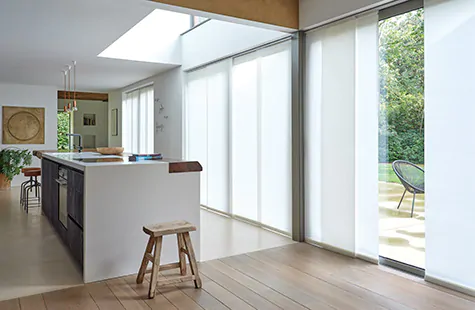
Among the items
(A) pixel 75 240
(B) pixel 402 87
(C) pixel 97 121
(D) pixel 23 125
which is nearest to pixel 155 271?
(A) pixel 75 240

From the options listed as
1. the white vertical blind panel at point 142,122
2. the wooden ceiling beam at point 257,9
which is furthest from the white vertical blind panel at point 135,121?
the wooden ceiling beam at point 257,9

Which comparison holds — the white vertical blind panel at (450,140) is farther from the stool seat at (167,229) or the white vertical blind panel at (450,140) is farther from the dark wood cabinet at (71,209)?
the dark wood cabinet at (71,209)

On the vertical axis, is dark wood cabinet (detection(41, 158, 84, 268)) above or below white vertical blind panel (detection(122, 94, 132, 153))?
below

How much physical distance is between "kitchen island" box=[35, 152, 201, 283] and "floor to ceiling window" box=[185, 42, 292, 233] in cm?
147

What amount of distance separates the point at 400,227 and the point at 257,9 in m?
2.44

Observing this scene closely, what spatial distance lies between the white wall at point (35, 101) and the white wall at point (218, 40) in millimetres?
4460

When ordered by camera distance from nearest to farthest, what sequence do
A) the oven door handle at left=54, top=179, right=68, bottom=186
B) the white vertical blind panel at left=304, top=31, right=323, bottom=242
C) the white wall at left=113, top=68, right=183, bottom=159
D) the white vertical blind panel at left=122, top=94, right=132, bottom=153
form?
the oven door handle at left=54, top=179, right=68, bottom=186 → the white vertical blind panel at left=304, top=31, right=323, bottom=242 → the white wall at left=113, top=68, right=183, bottom=159 → the white vertical blind panel at left=122, top=94, right=132, bottom=153

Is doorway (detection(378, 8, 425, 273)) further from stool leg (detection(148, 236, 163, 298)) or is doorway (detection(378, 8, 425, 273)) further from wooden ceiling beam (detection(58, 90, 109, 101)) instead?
wooden ceiling beam (detection(58, 90, 109, 101))

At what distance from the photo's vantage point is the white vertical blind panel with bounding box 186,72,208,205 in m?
6.35

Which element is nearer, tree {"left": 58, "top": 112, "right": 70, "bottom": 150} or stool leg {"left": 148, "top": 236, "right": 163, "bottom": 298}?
stool leg {"left": 148, "top": 236, "right": 163, "bottom": 298}

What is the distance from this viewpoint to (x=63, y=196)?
416cm

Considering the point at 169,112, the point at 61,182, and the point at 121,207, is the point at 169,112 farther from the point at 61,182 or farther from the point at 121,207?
the point at 121,207

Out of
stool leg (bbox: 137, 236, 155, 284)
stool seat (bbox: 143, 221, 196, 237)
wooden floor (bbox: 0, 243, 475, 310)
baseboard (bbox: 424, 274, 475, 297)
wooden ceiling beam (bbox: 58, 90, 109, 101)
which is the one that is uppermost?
wooden ceiling beam (bbox: 58, 90, 109, 101)

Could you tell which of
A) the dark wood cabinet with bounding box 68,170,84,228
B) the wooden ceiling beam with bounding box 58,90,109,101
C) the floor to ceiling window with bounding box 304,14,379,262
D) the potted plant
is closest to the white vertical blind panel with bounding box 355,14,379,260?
the floor to ceiling window with bounding box 304,14,379,262
